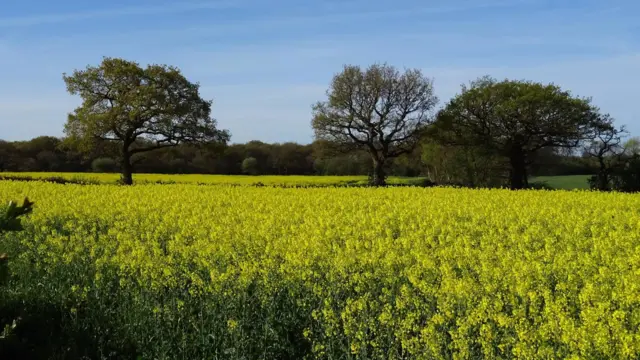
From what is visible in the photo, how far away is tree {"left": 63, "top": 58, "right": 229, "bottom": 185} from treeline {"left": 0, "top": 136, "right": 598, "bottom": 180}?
441 cm

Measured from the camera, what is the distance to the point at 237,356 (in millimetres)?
6398

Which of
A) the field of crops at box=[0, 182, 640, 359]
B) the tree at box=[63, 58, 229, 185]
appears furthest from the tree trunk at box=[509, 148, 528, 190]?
the field of crops at box=[0, 182, 640, 359]

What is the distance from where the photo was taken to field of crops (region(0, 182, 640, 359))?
6.07 meters

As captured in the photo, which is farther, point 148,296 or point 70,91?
point 70,91

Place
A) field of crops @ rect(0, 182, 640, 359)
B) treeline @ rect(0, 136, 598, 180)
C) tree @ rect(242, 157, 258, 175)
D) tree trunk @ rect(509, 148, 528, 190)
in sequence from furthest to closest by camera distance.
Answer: tree @ rect(242, 157, 258, 175)
treeline @ rect(0, 136, 598, 180)
tree trunk @ rect(509, 148, 528, 190)
field of crops @ rect(0, 182, 640, 359)

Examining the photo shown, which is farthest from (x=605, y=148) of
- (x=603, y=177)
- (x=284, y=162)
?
(x=284, y=162)

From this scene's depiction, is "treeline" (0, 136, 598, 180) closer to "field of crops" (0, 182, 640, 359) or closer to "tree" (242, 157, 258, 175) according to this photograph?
"tree" (242, 157, 258, 175)

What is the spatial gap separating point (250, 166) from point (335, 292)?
165ft

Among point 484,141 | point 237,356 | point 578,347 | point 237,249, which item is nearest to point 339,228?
point 237,249

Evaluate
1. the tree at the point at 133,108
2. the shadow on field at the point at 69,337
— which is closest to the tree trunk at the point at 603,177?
the tree at the point at 133,108

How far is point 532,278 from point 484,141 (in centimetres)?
3763

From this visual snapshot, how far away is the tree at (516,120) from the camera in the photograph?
141 ft

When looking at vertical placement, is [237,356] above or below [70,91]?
below

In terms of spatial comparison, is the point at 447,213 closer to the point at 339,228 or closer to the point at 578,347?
the point at 339,228
